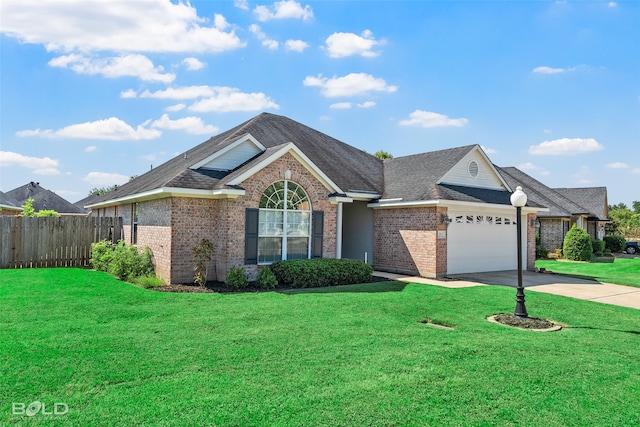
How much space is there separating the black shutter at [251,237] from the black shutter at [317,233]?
210 centimetres

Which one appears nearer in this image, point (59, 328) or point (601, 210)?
point (59, 328)

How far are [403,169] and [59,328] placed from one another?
15.8m

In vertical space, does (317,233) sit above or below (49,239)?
above

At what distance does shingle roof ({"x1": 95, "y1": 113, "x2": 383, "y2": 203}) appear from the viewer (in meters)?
17.9

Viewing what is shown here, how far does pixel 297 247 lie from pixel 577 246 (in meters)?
19.6

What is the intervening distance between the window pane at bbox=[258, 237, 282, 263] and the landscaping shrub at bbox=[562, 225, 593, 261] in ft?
66.4

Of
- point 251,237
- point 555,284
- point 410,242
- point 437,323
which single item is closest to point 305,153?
point 410,242

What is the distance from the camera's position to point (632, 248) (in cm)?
3488

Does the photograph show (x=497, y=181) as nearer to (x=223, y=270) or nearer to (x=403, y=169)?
(x=403, y=169)

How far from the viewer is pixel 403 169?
66.7ft

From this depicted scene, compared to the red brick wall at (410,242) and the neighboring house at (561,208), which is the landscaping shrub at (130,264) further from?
the neighboring house at (561,208)

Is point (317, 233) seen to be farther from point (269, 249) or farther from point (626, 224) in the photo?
point (626, 224)

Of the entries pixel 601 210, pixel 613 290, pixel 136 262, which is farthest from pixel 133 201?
pixel 601 210

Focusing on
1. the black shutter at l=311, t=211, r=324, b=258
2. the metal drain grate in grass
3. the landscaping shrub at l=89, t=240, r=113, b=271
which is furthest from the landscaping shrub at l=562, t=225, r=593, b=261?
the landscaping shrub at l=89, t=240, r=113, b=271
